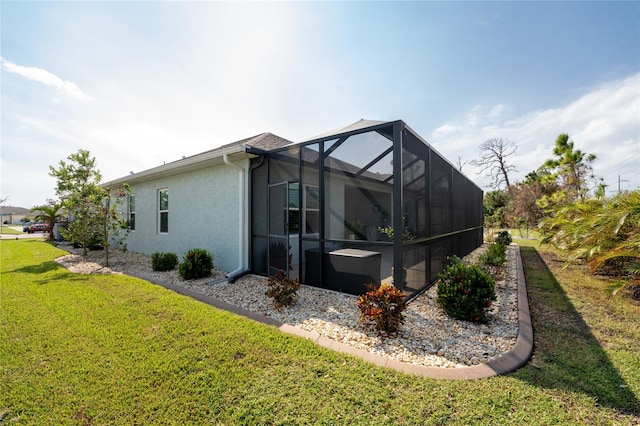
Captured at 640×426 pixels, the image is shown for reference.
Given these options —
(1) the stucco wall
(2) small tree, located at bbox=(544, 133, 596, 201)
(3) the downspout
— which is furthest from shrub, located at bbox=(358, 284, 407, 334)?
(2) small tree, located at bbox=(544, 133, 596, 201)

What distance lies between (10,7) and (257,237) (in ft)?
25.0

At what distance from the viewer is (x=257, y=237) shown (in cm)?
666

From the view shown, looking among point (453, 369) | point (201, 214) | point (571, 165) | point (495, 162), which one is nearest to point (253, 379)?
point (453, 369)

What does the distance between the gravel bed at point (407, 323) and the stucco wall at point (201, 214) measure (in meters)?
1.34

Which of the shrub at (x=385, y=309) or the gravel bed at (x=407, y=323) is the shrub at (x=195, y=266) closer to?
the gravel bed at (x=407, y=323)

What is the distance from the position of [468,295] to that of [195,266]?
19.2ft

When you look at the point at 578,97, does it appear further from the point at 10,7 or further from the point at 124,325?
the point at 10,7

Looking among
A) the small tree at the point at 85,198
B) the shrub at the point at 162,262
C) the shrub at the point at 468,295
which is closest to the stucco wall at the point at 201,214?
the shrub at the point at 162,262

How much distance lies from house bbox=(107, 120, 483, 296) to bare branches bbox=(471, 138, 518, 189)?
24476 millimetres

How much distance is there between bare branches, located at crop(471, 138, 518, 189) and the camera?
90.8 feet

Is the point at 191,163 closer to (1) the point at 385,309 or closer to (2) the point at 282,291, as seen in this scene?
(2) the point at 282,291

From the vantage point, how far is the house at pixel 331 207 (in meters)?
4.85

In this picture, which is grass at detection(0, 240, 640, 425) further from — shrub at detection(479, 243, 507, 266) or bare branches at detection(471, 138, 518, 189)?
bare branches at detection(471, 138, 518, 189)

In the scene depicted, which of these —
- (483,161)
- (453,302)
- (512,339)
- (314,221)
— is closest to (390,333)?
(453,302)
